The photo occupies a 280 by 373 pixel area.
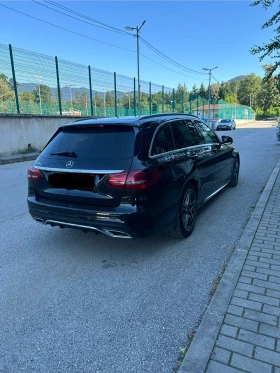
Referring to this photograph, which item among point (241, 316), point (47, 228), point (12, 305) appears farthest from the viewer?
point (47, 228)

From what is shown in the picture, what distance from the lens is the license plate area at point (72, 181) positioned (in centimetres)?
328

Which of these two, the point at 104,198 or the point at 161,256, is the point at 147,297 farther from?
the point at 104,198

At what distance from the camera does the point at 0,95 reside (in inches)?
580

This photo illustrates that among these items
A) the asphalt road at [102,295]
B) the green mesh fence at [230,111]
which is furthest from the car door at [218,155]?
the green mesh fence at [230,111]

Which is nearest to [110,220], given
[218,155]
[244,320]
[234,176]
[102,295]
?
[102,295]

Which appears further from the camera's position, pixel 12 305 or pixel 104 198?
pixel 104 198

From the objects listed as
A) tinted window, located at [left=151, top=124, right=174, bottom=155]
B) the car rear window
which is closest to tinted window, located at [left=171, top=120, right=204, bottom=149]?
tinted window, located at [left=151, top=124, right=174, bottom=155]

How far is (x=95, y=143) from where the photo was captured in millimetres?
3480

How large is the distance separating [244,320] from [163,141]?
218cm

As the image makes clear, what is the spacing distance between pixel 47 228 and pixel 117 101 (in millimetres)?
19610

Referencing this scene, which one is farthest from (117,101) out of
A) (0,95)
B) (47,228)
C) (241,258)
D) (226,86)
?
(226,86)

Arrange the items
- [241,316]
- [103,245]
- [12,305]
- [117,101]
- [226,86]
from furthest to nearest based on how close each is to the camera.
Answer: [226,86] → [117,101] → [103,245] → [12,305] → [241,316]

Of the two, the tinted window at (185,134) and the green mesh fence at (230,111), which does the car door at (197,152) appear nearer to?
the tinted window at (185,134)

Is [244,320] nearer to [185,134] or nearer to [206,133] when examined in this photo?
[185,134]
